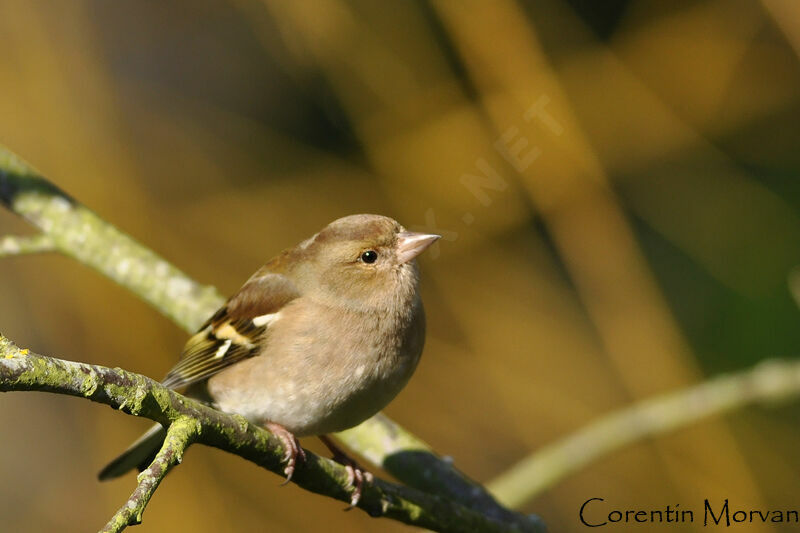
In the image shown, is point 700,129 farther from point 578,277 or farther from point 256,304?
point 256,304

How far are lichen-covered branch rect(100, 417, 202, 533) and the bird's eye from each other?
1.32m

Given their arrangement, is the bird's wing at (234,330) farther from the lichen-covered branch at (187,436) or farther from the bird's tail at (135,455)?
the lichen-covered branch at (187,436)

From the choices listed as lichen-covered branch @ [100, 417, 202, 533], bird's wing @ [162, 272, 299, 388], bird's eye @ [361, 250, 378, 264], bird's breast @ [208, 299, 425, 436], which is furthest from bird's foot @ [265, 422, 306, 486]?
bird's eye @ [361, 250, 378, 264]

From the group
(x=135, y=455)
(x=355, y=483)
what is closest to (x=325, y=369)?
(x=355, y=483)

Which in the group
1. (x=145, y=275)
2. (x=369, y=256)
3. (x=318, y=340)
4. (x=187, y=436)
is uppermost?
(x=369, y=256)

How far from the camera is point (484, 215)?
5.32 metres

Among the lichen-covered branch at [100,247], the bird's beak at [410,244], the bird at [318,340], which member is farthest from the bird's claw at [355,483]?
the lichen-covered branch at [100,247]

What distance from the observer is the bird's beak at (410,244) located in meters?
3.14

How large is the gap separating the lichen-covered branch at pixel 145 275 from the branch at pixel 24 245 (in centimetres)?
5

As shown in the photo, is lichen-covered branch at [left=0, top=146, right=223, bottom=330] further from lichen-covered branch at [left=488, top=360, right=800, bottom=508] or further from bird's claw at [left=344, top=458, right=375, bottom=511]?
lichen-covered branch at [left=488, top=360, right=800, bottom=508]

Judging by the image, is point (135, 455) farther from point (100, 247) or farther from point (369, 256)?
point (369, 256)

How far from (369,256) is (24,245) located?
1.22m

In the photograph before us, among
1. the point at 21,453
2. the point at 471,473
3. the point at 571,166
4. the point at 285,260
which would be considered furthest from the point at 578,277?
the point at 21,453

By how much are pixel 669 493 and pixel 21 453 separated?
3.88 meters
